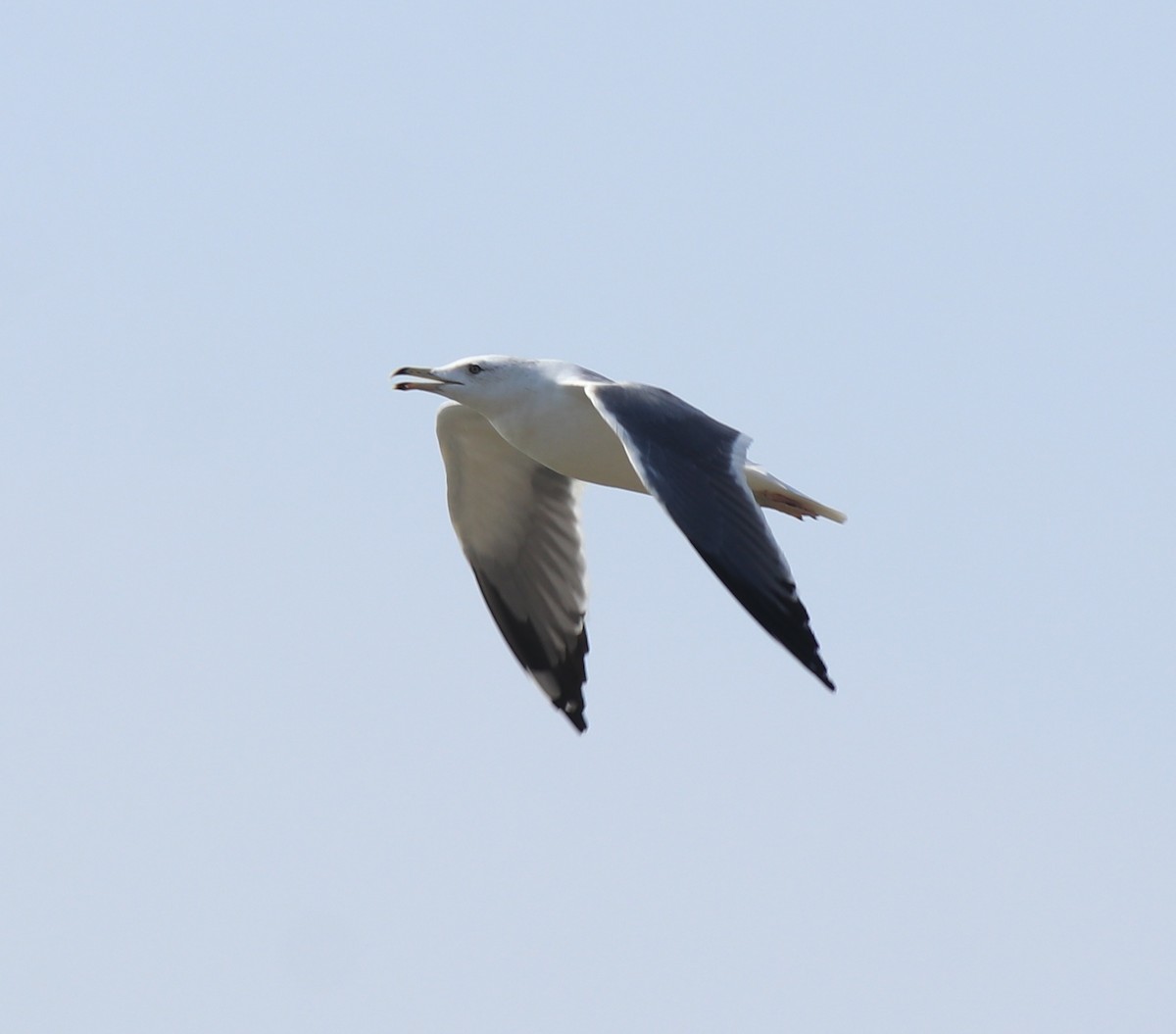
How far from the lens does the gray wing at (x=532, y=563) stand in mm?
12867

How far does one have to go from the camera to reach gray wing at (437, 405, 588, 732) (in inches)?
507

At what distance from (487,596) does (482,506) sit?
22.3 inches

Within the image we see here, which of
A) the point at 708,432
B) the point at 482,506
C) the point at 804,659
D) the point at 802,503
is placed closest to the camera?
the point at 804,659

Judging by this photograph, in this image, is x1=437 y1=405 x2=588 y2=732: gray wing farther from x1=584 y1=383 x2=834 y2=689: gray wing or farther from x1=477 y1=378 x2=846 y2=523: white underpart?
x1=584 y1=383 x2=834 y2=689: gray wing

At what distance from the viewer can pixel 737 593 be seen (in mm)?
9141

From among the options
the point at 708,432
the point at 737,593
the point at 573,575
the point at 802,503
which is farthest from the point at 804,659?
the point at 573,575

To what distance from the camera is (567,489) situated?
42.5ft

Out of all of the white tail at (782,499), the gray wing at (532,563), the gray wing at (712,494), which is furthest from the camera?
the gray wing at (532,563)

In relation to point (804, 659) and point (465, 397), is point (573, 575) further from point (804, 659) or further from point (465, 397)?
point (804, 659)

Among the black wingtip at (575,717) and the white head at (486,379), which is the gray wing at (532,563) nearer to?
the black wingtip at (575,717)

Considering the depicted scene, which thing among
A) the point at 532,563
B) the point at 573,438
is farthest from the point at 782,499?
the point at 532,563

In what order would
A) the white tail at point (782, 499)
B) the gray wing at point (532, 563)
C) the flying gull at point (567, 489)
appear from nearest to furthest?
the flying gull at point (567, 489) → the white tail at point (782, 499) → the gray wing at point (532, 563)

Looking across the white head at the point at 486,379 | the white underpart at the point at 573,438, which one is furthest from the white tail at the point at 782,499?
the white head at the point at 486,379

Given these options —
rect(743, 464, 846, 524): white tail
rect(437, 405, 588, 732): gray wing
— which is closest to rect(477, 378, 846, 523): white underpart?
rect(743, 464, 846, 524): white tail
